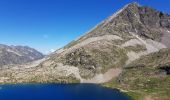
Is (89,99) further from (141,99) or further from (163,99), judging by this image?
(163,99)

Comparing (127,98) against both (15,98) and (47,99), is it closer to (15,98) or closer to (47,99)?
(47,99)

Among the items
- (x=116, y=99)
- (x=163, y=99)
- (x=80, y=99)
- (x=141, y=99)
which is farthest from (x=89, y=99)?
(x=163, y=99)

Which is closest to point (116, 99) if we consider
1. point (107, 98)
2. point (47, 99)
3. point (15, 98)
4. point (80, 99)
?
point (107, 98)

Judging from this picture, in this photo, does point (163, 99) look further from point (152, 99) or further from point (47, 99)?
point (47, 99)

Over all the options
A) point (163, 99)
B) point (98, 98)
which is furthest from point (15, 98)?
point (163, 99)

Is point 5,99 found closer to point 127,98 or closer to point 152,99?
point 127,98
